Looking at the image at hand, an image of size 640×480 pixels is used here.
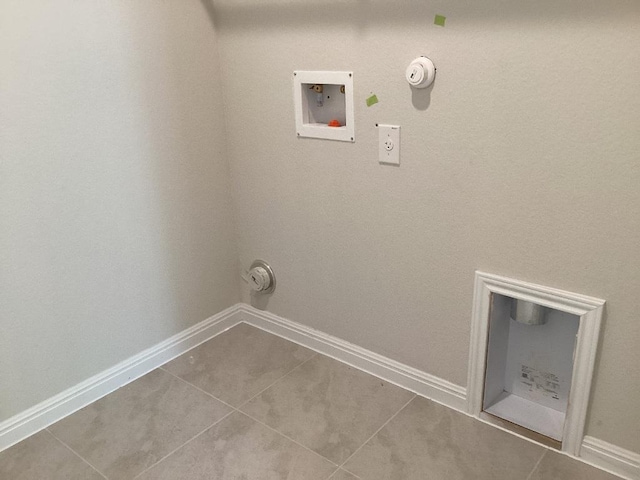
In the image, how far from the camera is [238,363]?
7.40 feet

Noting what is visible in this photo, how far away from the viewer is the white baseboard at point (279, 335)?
1652 mm

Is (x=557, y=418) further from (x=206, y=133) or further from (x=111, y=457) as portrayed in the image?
(x=206, y=133)

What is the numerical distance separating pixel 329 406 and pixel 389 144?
928 millimetres

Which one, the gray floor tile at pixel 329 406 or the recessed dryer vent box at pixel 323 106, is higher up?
the recessed dryer vent box at pixel 323 106

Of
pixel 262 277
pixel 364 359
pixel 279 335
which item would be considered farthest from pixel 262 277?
pixel 364 359

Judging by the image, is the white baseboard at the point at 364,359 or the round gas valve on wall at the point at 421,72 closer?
the round gas valve on wall at the point at 421,72

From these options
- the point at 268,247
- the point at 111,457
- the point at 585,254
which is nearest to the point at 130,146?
the point at 268,247

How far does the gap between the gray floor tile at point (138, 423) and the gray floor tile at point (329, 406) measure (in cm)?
20

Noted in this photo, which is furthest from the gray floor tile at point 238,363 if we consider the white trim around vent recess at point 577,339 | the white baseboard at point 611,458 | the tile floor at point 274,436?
the white baseboard at point 611,458

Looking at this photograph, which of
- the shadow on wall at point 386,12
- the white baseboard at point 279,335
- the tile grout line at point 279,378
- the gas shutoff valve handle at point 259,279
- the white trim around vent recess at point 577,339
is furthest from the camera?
the gas shutoff valve handle at point 259,279

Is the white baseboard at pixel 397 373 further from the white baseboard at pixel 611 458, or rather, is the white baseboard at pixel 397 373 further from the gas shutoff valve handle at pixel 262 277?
the gas shutoff valve handle at pixel 262 277

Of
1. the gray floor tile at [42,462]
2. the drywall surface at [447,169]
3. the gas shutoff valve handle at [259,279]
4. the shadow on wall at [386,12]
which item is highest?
the shadow on wall at [386,12]

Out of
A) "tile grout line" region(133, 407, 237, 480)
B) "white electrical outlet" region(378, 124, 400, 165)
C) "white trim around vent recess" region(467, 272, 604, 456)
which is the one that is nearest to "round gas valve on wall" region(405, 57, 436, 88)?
"white electrical outlet" region(378, 124, 400, 165)

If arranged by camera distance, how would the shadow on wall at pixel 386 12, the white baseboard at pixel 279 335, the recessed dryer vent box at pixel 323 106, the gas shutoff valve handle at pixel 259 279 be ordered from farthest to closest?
the gas shutoff valve handle at pixel 259 279 → the recessed dryer vent box at pixel 323 106 → the white baseboard at pixel 279 335 → the shadow on wall at pixel 386 12
